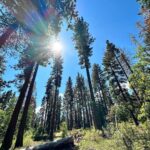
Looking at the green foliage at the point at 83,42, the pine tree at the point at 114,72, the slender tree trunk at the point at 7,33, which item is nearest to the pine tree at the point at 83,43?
the green foliage at the point at 83,42

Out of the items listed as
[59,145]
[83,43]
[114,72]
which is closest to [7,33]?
[59,145]

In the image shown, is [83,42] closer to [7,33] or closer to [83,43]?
[83,43]

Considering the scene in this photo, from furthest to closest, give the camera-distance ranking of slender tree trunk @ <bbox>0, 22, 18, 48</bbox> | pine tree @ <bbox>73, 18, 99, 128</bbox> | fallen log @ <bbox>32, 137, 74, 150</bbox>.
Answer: pine tree @ <bbox>73, 18, 99, 128</bbox> < slender tree trunk @ <bbox>0, 22, 18, 48</bbox> < fallen log @ <bbox>32, 137, 74, 150</bbox>

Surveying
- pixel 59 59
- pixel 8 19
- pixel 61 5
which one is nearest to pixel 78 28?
pixel 59 59

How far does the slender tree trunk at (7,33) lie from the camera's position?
11.5m

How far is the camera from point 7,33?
1180 centimetres

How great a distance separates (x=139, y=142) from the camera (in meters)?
8.38

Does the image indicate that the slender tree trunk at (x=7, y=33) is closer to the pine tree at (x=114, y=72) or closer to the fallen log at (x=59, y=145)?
the fallen log at (x=59, y=145)

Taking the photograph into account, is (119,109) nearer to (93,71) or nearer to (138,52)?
(138,52)

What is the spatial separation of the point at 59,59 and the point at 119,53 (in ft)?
40.6

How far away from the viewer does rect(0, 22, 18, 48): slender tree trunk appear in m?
11.5

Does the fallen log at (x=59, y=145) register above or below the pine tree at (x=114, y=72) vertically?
below

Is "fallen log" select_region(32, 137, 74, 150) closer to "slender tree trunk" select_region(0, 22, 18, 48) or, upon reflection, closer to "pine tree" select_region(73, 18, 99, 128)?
"slender tree trunk" select_region(0, 22, 18, 48)

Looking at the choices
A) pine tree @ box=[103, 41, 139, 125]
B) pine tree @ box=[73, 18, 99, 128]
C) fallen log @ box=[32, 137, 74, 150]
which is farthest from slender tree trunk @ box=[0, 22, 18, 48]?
pine tree @ box=[103, 41, 139, 125]
